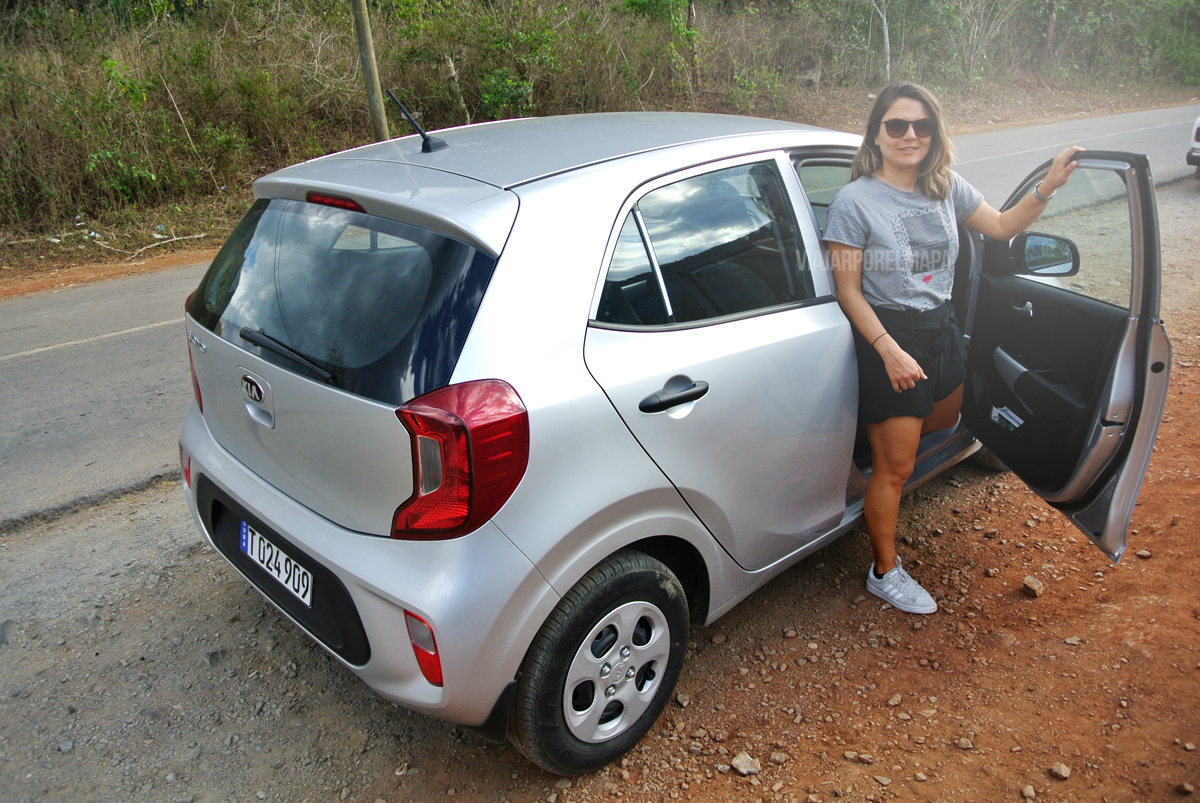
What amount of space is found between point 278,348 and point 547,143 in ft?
3.37

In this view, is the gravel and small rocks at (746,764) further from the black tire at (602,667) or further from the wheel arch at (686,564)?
the wheel arch at (686,564)

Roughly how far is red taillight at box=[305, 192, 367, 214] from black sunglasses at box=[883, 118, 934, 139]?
172cm

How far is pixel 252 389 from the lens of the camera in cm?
221

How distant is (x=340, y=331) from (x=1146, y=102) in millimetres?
29858

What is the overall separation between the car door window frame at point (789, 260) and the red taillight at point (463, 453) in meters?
0.37

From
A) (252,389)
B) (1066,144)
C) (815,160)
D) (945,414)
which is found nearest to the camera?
(252,389)

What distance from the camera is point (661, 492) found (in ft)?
6.92

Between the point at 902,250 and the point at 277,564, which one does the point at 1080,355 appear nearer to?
the point at 902,250

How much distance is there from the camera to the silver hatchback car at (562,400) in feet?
6.06

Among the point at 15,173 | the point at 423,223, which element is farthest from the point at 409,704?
the point at 15,173

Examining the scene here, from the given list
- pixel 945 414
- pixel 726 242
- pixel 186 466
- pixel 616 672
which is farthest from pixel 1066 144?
pixel 186 466

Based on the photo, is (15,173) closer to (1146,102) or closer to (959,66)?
(959,66)

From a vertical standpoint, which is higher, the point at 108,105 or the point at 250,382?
the point at 108,105

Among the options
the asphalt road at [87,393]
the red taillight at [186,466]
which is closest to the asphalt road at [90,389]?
the asphalt road at [87,393]
